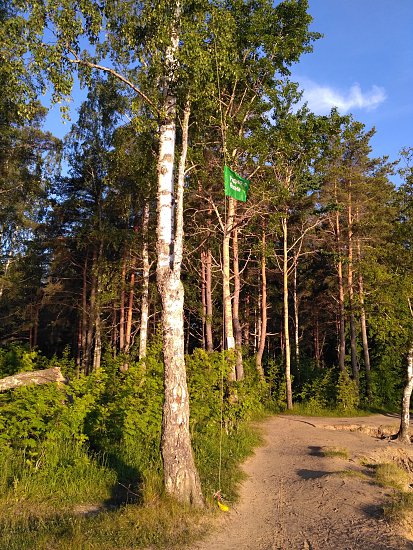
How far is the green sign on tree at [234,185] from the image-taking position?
752 centimetres

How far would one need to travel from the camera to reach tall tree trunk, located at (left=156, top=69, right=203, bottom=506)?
19.2ft

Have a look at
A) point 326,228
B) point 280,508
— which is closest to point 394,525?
point 280,508

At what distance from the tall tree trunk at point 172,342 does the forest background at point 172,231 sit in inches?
1.0

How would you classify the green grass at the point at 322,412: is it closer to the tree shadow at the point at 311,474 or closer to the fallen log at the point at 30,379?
the tree shadow at the point at 311,474

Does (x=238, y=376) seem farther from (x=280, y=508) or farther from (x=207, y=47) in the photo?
(x=207, y=47)

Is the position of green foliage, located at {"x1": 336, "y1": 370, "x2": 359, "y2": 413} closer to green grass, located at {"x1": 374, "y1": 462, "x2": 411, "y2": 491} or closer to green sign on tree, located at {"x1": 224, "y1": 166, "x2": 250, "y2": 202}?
green grass, located at {"x1": 374, "y1": 462, "x2": 411, "y2": 491}

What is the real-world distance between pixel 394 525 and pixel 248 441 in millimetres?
6025

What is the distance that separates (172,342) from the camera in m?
6.26

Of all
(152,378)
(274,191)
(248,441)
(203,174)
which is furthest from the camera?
(274,191)

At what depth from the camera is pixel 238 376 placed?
15.5 m

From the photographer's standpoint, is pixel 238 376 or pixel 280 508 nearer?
pixel 280 508

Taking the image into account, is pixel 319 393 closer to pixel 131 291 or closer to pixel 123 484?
pixel 131 291

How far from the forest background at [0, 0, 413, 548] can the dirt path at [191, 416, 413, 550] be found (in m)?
0.75

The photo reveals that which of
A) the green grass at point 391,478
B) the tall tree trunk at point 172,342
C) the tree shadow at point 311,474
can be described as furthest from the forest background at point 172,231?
the green grass at point 391,478
